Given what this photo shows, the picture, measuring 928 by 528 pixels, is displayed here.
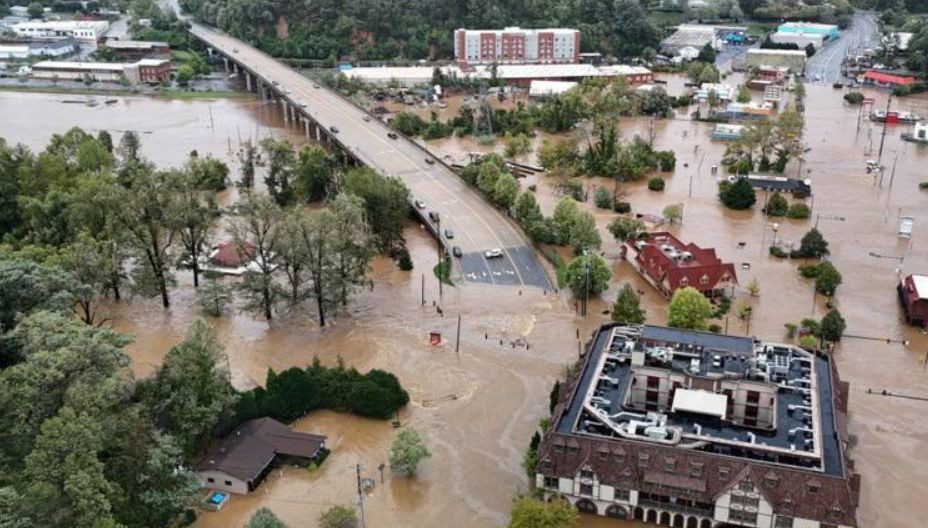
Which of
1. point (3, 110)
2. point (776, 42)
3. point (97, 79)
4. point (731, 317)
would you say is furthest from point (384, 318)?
point (776, 42)

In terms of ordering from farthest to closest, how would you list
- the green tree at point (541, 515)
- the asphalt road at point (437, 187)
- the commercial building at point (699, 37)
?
the commercial building at point (699, 37) → the asphalt road at point (437, 187) → the green tree at point (541, 515)

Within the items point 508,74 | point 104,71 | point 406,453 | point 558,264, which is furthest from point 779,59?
point 406,453

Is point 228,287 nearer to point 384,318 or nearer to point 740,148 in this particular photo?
point 384,318

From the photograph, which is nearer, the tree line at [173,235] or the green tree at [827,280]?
the tree line at [173,235]

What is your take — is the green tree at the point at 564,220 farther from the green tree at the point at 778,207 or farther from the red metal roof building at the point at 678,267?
the green tree at the point at 778,207

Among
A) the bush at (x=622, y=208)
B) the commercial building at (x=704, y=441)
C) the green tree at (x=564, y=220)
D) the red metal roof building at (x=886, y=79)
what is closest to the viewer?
the commercial building at (x=704, y=441)

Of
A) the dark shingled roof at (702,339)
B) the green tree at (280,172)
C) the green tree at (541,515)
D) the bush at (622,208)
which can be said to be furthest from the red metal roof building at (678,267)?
the green tree at (280,172)

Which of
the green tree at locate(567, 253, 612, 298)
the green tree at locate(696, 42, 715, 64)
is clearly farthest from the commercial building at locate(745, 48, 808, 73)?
the green tree at locate(567, 253, 612, 298)

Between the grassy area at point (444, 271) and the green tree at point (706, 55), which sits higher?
the green tree at point (706, 55)

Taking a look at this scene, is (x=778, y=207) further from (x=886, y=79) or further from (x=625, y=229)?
(x=886, y=79)
